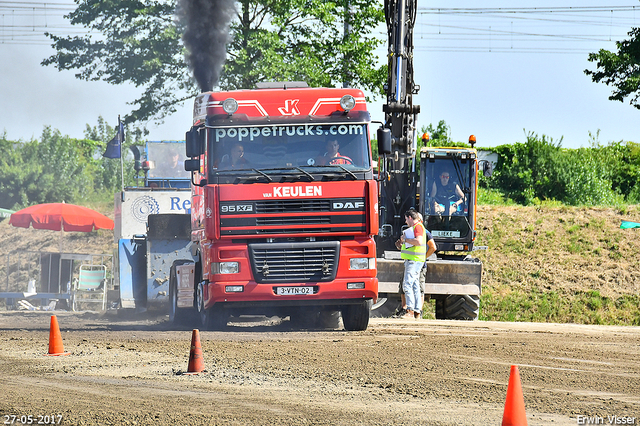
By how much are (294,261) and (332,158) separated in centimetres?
161

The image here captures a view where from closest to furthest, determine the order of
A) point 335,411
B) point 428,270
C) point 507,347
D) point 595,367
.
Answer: point 335,411 → point 595,367 → point 507,347 → point 428,270

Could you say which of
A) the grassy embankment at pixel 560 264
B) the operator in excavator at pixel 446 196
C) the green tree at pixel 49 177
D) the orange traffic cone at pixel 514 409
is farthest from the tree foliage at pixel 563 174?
the orange traffic cone at pixel 514 409

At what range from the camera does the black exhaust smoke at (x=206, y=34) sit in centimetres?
2367

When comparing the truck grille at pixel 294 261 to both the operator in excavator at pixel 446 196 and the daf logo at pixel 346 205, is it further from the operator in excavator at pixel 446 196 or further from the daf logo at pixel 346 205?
the operator in excavator at pixel 446 196

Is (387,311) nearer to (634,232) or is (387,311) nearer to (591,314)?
(591,314)

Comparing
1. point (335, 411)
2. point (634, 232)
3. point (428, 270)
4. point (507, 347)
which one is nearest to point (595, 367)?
point (507, 347)

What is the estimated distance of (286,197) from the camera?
1238 centimetres

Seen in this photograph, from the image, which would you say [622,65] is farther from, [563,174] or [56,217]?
[56,217]

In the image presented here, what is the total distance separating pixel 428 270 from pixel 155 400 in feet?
35.3

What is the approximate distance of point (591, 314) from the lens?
80.8 ft

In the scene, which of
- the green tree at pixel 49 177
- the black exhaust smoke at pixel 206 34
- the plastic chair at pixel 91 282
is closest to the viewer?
the black exhaust smoke at pixel 206 34

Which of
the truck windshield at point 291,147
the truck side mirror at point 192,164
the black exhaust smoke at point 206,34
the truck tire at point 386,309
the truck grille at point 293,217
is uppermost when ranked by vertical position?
the black exhaust smoke at point 206,34

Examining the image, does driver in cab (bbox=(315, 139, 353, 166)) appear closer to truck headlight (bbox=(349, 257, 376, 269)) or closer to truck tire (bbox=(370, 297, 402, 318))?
truck headlight (bbox=(349, 257, 376, 269))

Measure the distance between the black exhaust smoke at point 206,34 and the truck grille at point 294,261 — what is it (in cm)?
1210
